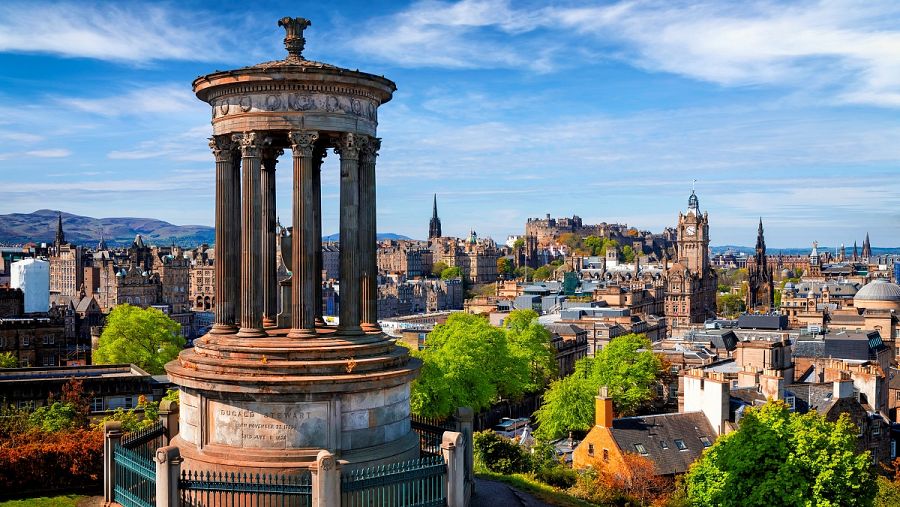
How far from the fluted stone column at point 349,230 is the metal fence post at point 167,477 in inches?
191

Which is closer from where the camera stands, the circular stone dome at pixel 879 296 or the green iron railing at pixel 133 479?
the green iron railing at pixel 133 479

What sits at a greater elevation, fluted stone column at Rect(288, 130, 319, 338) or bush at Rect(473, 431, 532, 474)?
fluted stone column at Rect(288, 130, 319, 338)

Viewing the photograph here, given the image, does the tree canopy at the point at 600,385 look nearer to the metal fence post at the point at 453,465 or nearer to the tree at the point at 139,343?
the tree at the point at 139,343

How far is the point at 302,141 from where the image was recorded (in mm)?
21438

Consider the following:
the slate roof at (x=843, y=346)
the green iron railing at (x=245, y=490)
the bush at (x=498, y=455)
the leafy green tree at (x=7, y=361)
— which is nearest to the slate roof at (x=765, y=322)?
the slate roof at (x=843, y=346)

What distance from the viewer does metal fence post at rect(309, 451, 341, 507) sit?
18.6 m

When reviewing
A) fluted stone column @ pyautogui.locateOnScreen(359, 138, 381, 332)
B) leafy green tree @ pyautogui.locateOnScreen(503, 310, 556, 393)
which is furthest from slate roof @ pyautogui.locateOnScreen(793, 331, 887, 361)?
fluted stone column @ pyautogui.locateOnScreen(359, 138, 381, 332)

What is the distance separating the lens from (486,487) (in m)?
27.9

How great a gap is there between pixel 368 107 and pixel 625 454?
3177 centimetres

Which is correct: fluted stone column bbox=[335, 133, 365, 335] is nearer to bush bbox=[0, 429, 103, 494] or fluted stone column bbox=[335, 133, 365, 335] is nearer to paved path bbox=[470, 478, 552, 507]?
paved path bbox=[470, 478, 552, 507]

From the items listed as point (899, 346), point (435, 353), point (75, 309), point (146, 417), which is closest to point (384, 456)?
point (146, 417)

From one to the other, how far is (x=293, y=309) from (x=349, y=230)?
2.34 metres

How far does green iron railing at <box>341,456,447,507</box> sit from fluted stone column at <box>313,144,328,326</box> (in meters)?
4.94

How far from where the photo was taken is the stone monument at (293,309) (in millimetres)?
20500
